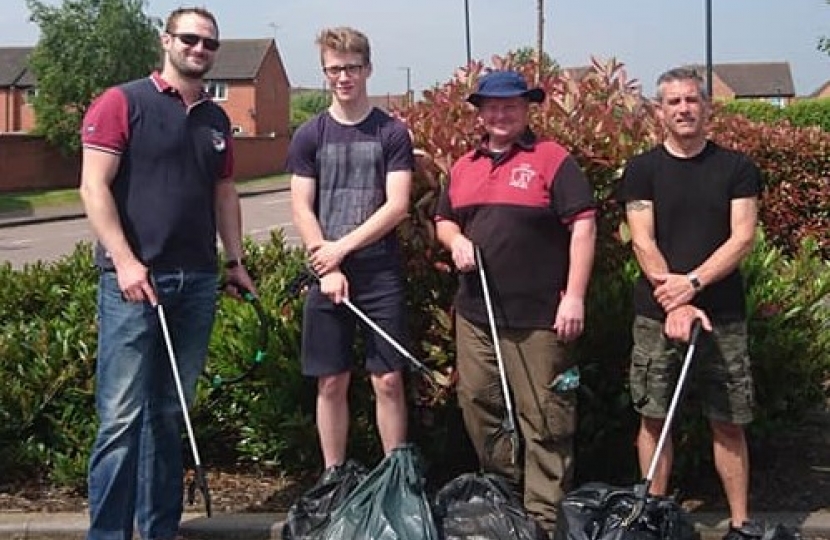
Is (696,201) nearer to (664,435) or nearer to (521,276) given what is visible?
(521,276)

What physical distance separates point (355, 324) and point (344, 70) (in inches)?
40.5

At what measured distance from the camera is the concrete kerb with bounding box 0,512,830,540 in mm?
4891

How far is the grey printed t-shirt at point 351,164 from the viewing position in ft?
14.9

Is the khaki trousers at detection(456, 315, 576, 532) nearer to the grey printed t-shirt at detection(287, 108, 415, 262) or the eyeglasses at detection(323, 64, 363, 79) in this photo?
the grey printed t-shirt at detection(287, 108, 415, 262)

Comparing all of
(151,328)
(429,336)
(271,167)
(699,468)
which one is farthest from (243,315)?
(271,167)

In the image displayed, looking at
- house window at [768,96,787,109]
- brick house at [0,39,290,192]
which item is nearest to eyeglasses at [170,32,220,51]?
house window at [768,96,787,109]

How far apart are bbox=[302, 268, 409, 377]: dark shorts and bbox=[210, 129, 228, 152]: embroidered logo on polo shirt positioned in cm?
66

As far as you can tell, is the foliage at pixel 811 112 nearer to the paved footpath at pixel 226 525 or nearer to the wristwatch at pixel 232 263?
the paved footpath at pixel 226 525

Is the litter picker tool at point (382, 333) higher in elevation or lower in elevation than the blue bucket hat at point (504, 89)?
lower

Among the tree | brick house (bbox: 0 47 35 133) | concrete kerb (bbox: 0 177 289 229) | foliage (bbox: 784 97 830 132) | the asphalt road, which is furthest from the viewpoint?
brick house (bbox: 0 47 35 133)

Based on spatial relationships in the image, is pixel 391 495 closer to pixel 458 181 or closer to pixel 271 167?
pixel 458 181

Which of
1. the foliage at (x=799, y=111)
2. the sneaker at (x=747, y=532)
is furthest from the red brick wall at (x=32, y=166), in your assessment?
the sneaker at (x=747, y=532)

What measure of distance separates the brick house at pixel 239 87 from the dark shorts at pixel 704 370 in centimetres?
6147

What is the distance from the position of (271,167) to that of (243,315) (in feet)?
164
